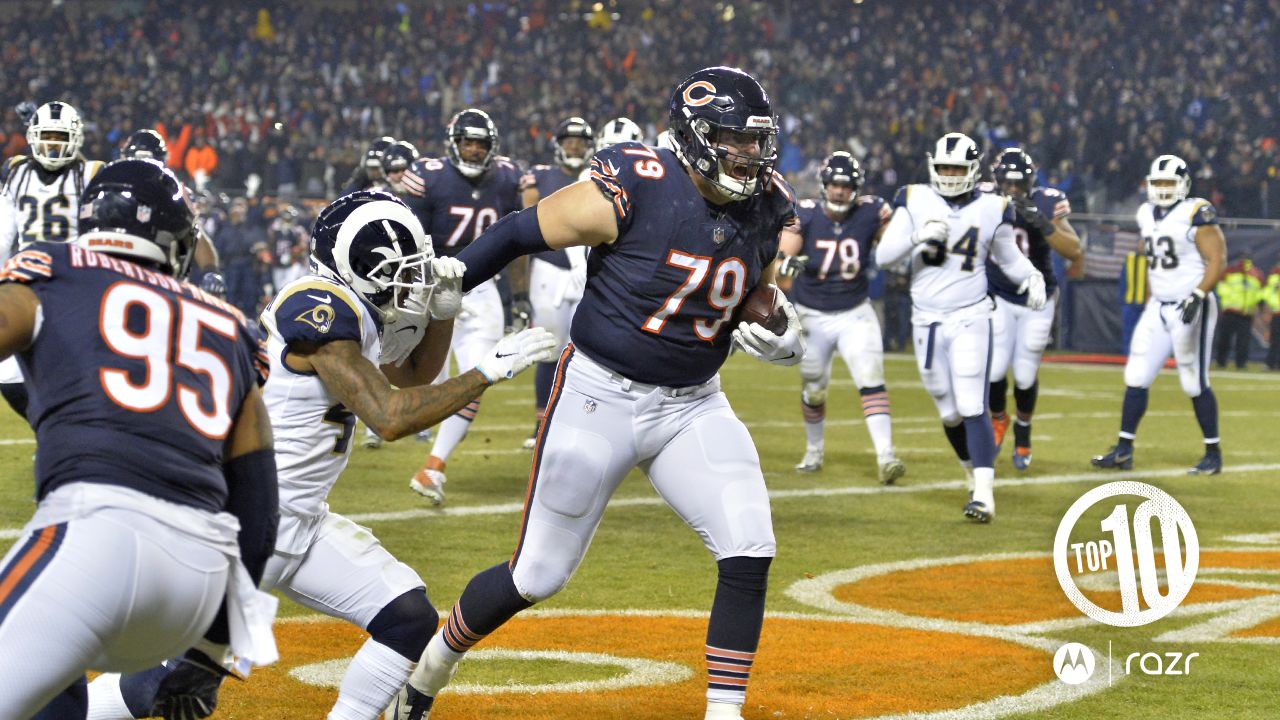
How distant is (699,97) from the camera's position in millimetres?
4316

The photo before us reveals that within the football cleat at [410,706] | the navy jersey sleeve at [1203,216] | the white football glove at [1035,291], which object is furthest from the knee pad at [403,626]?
the navy jersey sleeve at [1203,216]

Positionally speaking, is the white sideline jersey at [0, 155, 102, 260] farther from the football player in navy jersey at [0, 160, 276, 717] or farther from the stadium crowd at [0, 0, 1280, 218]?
the stadium crowd at [0, 0, 1280, 218]

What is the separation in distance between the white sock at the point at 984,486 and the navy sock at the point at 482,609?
4389 millimetres

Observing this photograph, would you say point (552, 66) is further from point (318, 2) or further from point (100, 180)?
point (100, 180)

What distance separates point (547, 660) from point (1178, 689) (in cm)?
197

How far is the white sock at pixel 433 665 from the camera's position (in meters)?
4.16

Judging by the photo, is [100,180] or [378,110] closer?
[100,180]

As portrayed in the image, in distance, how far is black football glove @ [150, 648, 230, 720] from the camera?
3.15 meters

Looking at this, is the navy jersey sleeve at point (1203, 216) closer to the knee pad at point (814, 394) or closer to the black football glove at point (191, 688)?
the knee pad at point (814, 394)

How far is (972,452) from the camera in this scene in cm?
814

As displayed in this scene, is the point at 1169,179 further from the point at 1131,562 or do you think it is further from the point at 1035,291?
the point at 1131,562

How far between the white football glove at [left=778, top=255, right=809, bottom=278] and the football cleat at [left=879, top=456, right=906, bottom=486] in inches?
49.8

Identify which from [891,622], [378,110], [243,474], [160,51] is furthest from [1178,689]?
[160,51]

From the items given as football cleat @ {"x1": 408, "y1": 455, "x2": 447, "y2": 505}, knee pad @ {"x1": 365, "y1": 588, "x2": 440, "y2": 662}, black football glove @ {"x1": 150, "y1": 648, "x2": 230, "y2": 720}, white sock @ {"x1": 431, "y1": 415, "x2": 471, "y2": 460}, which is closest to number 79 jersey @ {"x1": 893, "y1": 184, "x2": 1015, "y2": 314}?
white sock @ {"x1": 431, "y1": 415, "x2": 471, "y2": 460}
